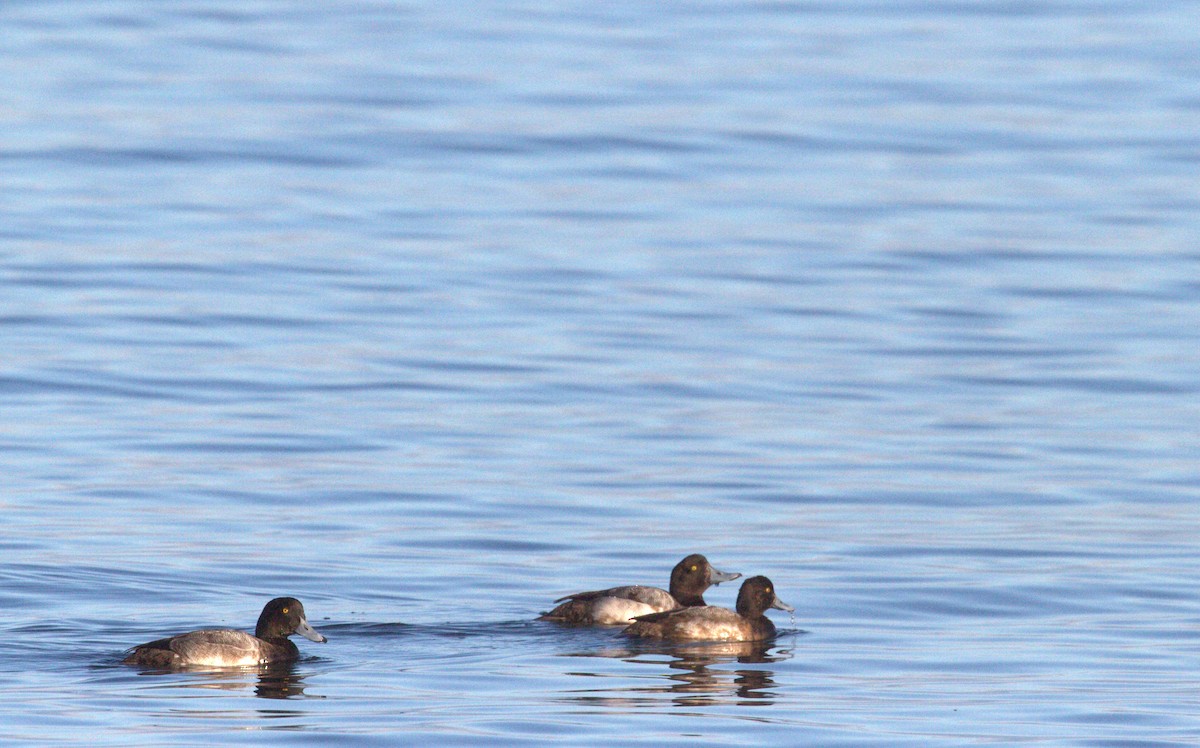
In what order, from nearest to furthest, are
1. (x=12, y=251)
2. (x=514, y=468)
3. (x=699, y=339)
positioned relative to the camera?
1. (x=514, y=468)
2. (x=699, y=339)
3. (x=12, y=251)

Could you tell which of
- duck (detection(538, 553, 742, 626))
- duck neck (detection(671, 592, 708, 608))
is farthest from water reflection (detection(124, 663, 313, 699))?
duck neck (detection(671, 592, 708, 608))

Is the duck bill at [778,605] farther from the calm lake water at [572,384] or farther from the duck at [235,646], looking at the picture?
the duck at [235,646]

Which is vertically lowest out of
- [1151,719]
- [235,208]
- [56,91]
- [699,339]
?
[1151,719]

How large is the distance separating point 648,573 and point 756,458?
4616 mm

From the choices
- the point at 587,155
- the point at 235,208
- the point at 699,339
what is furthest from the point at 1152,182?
the point at 235,208

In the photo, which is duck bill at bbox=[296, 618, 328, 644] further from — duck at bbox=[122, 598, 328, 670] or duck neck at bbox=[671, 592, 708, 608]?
duck neck at bbox=[671, 592, 708, 608]

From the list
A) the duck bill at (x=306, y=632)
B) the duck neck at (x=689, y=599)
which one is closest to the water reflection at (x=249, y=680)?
the duck bill at (x=306, y=632)

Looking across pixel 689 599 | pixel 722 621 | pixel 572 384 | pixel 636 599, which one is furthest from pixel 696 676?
pixel 572 384

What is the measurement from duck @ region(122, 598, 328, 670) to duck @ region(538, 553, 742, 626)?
1.77m

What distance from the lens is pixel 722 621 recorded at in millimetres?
14688

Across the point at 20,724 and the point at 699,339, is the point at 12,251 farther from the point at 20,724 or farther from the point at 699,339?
the point at 20,724

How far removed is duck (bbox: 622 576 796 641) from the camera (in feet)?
47.6

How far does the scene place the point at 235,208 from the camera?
34.1 meters

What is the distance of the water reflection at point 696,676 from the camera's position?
12.3 metres
